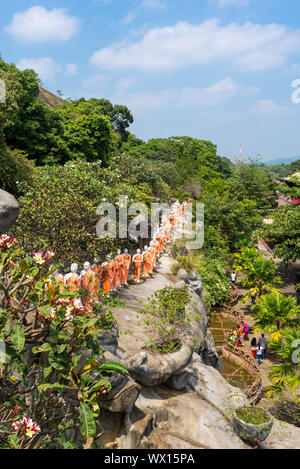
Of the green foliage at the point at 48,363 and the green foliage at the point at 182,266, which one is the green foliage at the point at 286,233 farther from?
the green foliage at the point at 48,363

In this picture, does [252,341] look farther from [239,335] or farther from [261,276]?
[261,276]

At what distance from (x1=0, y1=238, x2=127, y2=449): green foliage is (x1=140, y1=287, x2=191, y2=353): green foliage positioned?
3765 millimetres

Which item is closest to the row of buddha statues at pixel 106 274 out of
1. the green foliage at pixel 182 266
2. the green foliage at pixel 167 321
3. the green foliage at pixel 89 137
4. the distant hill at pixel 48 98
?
the green foliage at pixel 182 266

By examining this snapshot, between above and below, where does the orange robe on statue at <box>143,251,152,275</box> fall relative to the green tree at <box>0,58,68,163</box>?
A: below

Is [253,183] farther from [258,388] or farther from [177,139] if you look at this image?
[177,139]

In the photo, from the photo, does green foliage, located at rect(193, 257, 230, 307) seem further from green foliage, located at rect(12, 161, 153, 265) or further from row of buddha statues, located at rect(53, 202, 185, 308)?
green foliage, located at rect(12, 161, 153, 265)

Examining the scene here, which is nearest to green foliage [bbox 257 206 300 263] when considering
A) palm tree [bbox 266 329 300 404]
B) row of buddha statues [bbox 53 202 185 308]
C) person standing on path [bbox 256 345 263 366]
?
person standing on path [bbox 256 345 263 366]

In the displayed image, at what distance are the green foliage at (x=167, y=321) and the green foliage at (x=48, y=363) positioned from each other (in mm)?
3765

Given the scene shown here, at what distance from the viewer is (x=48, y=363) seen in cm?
519

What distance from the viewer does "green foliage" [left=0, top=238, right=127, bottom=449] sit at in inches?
199

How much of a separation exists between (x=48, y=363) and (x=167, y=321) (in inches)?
215

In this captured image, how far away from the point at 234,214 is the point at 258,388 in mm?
17480

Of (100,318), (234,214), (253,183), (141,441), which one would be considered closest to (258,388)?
(141,441)
